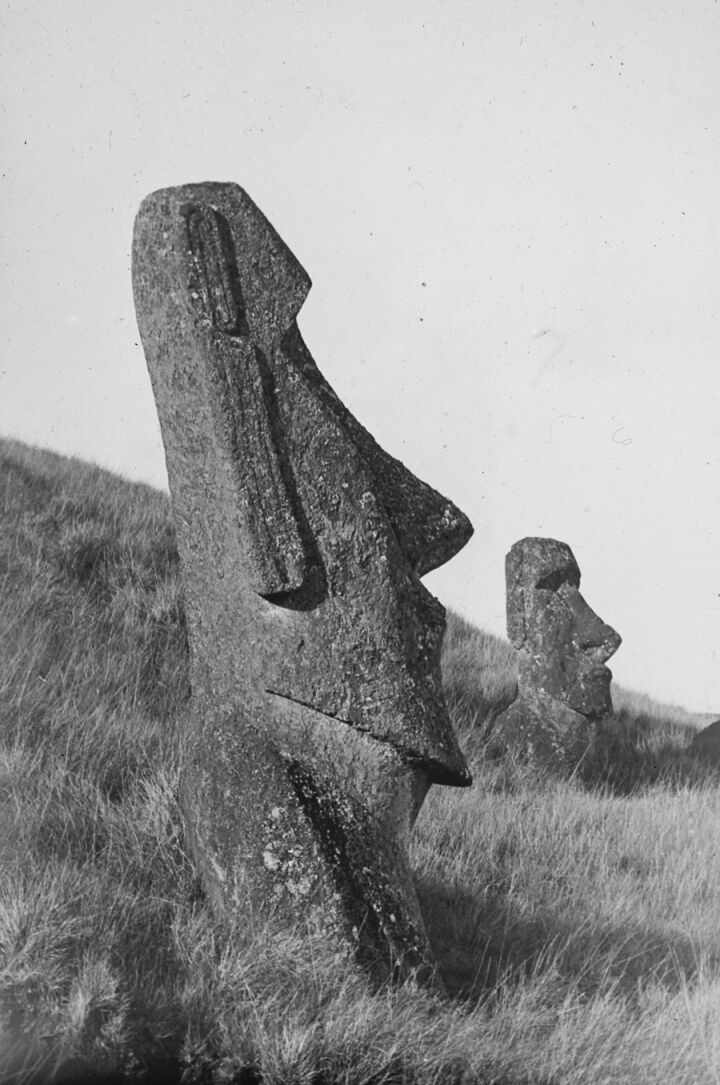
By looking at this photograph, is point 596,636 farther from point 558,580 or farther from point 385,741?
point 385,741

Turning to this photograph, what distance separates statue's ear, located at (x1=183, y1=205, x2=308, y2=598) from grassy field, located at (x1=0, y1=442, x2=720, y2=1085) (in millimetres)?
1054

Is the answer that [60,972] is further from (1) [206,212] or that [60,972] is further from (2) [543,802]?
(2) [543,802]

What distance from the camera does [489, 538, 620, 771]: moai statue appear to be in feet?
30.4

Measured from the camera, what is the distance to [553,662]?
943cm

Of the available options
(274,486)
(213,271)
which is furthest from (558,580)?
(213,271)

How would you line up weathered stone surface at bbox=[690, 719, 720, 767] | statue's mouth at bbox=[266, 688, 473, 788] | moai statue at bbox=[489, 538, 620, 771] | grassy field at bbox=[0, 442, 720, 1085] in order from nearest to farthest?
grassy field at bbox=[0, 442, 720, 1085]
statue's mouth at bbox=[266, 688, 473, 788]
moai statue at bbox=[489, 538, 620, 771]
weathered stone surface at bbox=[690, 719, 720, 767]

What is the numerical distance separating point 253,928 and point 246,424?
145cm

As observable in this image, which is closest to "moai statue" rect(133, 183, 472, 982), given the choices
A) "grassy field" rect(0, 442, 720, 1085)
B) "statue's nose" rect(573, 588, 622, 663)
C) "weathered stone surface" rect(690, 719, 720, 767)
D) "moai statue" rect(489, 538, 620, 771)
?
"grassy field" rect(0, 442, 720, 1085)

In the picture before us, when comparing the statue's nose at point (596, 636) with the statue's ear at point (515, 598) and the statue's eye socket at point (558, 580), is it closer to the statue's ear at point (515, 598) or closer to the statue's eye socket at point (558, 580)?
the statue's eye socket at point (558, 580)

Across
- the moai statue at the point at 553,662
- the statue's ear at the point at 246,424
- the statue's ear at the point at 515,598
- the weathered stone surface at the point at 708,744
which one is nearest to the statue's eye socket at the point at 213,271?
the statue's ear at the point at 246,424

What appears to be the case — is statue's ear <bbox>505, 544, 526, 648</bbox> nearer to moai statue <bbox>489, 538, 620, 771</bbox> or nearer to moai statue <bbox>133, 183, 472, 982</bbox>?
moai statue <bbox>489, 538, 620, 771</bbox>

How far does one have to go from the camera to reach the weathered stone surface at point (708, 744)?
11.4m

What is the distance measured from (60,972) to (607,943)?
8.44 feet

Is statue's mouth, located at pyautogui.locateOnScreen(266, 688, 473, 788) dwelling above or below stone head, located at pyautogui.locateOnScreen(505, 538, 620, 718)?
below
